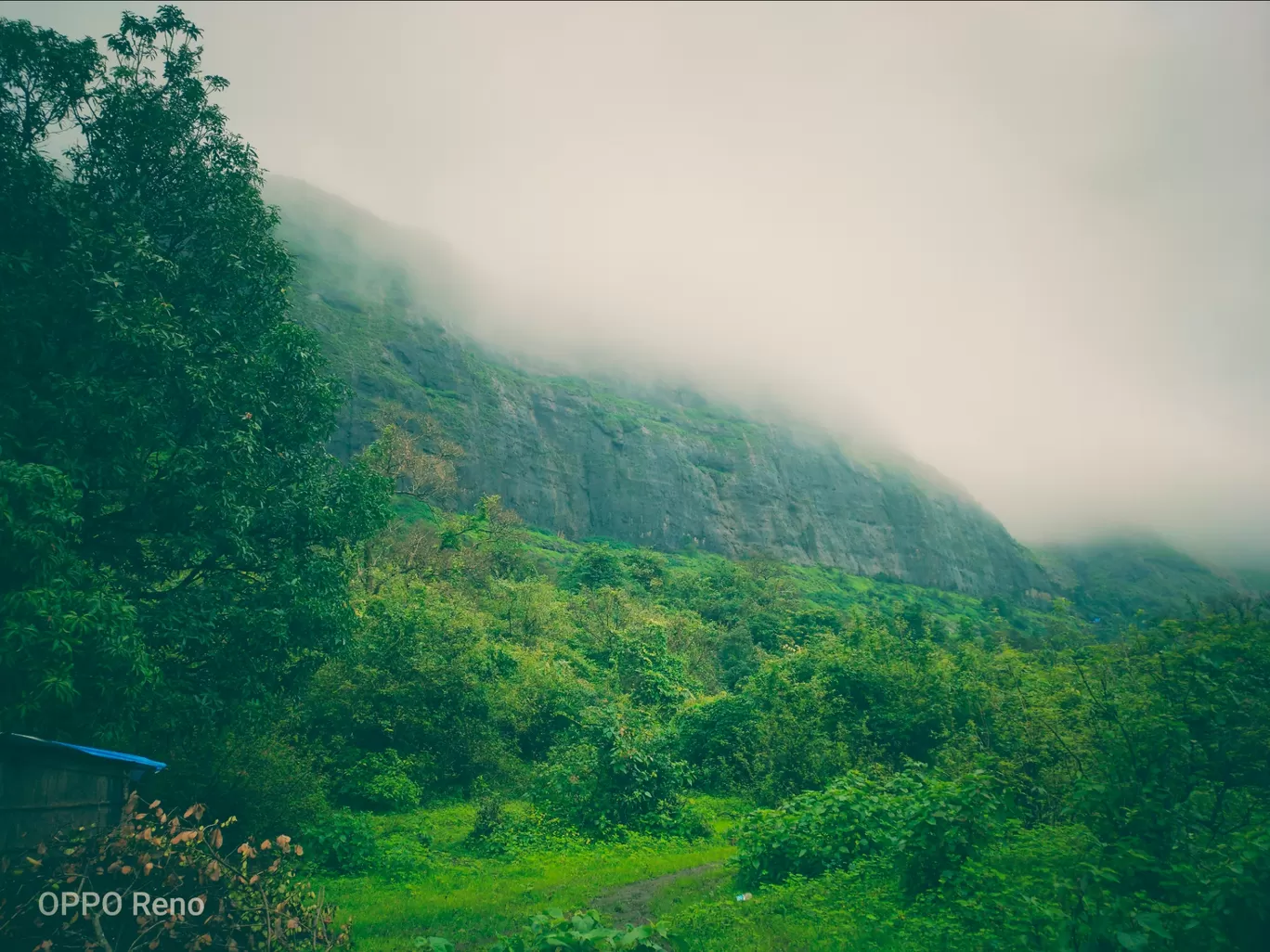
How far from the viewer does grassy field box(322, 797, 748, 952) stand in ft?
34.4

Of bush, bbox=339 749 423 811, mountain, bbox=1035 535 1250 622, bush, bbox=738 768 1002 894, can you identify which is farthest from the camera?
mountain, bbox=1035 535 1250 622

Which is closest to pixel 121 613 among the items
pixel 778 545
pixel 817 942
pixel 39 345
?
pixel 39 345

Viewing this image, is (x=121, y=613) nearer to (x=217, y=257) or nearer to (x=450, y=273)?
(x=217, y=257)

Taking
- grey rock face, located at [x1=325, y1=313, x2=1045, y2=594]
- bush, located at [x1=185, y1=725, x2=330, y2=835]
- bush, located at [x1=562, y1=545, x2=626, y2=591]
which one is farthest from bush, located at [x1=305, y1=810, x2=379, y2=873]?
grey rock face, located at [x1=325, y1=313, x2=1045, y2=594]

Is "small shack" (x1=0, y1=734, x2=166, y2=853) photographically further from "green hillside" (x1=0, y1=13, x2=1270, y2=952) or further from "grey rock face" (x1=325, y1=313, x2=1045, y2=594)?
"grey rock face" (x1=325, y1=313, x2=1045, y2=594)

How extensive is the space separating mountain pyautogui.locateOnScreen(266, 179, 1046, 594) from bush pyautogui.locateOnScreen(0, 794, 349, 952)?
56400 mm

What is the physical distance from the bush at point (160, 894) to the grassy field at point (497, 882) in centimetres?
213

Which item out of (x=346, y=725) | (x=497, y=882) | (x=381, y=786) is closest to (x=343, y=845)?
(x=497, y=882)

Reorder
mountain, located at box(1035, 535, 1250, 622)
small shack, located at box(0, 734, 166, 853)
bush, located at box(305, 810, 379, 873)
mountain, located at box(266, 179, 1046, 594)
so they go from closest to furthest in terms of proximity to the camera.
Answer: small shack, located at box(0, 734, 166, 853)
bush, located at box(305, 810, 379, 873)
mountain, located at box(266, 179, 1046, 594)
mountain, located at box(1035, 535, 1250, 622)

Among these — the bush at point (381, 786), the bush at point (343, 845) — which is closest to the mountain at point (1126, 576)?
the bush at point (381, 786)

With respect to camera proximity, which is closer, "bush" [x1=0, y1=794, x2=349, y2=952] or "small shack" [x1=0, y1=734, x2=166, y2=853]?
"bush" [x1=0, y1=794, x2=349, y2=952]

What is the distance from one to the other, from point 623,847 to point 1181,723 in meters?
11.5

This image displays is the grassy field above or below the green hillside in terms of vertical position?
below

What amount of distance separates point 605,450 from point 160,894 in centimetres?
8135
